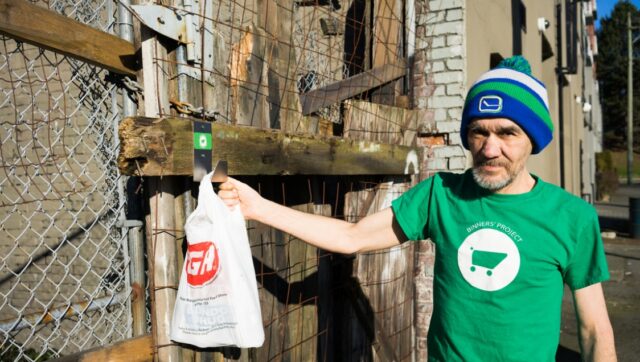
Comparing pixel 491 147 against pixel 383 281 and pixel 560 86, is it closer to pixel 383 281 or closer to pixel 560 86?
pixel 383 281

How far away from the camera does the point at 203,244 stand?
1.76m

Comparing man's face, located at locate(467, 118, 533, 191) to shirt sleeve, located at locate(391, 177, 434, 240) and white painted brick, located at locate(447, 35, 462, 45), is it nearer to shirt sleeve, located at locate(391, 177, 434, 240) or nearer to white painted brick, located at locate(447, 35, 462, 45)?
shirt sleeve, located at locate(391, 177, 434, 240)

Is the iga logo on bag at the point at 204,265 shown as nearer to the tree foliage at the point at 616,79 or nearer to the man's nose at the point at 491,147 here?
the man's nose at the point at 491,147

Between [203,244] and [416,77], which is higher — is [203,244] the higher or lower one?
the lower one

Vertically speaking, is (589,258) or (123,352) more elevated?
(589,258)

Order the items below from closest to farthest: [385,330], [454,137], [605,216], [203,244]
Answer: [203,244], [385,330], [454,137], [605,216]

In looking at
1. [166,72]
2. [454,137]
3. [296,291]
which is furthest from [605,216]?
[166,72]

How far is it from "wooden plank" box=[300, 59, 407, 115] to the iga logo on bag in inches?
58.2

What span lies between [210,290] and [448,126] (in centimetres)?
292

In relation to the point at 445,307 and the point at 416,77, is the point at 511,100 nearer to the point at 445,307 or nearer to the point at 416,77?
the point at 445,307

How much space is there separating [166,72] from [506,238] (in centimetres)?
135

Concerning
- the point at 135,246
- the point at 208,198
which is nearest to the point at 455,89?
the point at 135,246

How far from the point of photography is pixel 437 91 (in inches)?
170

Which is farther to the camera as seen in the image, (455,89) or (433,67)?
(433,67)
